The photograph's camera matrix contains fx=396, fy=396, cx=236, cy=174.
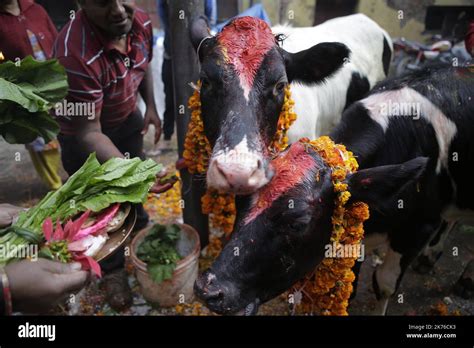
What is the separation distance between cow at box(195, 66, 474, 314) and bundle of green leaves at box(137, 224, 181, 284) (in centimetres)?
139

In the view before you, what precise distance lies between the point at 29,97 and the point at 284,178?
65.3 inches

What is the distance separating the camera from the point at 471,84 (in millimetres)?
3066

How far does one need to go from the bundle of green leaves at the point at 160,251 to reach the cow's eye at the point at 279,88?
1766 millimetres

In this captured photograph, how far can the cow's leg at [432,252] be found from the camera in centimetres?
408

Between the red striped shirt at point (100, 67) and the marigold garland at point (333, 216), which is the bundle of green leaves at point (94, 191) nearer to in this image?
the marigold garland at point (333, 216)

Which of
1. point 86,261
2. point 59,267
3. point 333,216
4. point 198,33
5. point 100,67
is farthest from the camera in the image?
point 100,67

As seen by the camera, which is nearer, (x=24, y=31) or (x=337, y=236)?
(x=337, y=236)

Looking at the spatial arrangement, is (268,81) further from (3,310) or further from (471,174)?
(3,310)

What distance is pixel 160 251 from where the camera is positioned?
11.9 feet

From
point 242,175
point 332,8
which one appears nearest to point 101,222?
point 242,175

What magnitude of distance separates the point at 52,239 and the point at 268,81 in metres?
1.63

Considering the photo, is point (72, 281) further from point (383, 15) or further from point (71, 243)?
point (383, 15)
